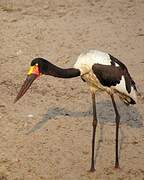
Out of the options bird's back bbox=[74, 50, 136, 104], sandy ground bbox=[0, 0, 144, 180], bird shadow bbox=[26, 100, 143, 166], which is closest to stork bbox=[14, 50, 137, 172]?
bird's back bbox=[74, 50, 136, 104]

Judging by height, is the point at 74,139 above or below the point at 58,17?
below

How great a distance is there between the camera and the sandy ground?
6664 mm

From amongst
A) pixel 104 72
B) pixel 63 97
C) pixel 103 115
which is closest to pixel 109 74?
pixel 104 72

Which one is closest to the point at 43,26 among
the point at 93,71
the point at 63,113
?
the point at 63,113

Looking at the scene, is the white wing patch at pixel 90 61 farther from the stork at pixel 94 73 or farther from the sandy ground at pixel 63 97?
the sandy ground at pixel 63 97

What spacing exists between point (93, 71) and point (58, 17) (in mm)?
5704

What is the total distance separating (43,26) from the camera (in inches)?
444

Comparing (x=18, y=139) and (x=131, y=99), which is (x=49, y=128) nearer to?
(x=18, y=139)

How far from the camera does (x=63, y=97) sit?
27.7ft

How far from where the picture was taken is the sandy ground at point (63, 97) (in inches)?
262

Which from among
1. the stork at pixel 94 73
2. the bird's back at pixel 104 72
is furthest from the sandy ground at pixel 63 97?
the bird's back at pixel 104 72

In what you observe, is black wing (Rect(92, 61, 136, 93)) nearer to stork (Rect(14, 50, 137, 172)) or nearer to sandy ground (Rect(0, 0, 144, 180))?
stork (Rect(14, 50, 137, 172))

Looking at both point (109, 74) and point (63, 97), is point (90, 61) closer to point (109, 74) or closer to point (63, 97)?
point (109, 74)

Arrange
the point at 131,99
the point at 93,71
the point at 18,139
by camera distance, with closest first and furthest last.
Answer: the point at 93,71 → the point at 131,99 → the point at 18,139
